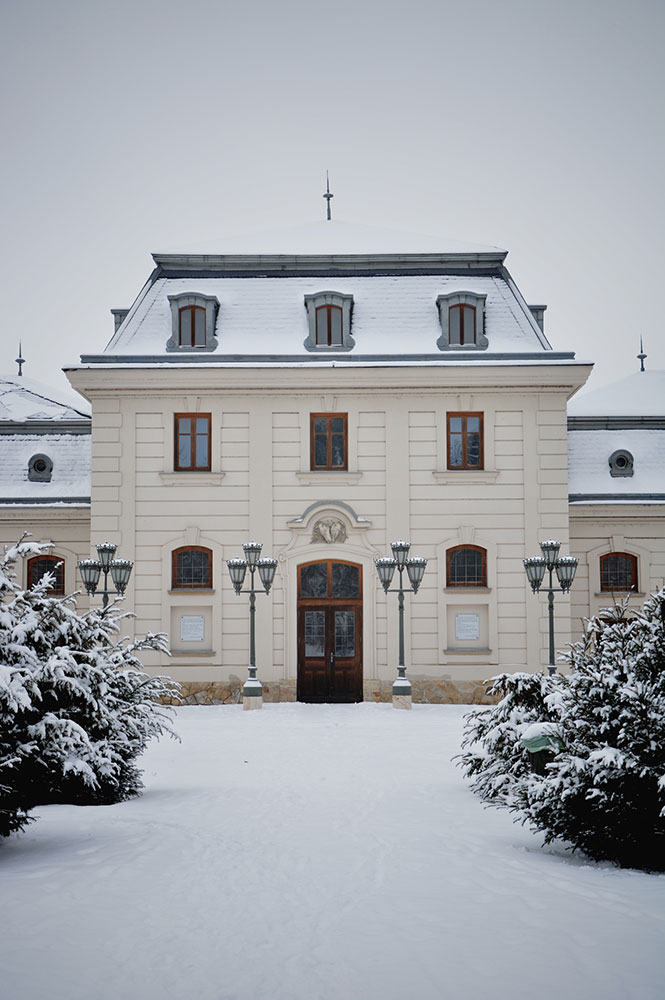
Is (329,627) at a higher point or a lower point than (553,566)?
lower

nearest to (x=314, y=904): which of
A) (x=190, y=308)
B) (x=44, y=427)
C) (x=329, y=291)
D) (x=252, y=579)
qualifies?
(x=252, y=579)

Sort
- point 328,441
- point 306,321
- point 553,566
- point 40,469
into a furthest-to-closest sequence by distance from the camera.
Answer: point 40,469, point 306,321, point 328,441, point 553,566

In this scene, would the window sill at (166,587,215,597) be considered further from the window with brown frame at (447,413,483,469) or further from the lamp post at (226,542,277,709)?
the window with brown frame at (447,413,483,469)

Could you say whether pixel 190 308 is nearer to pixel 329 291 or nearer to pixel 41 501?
pixel 329 291

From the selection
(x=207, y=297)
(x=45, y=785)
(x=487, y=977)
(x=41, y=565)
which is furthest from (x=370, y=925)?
(x=41, y=565)

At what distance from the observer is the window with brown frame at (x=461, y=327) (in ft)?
77.3

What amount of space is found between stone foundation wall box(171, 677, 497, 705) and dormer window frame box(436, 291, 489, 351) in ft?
25.6

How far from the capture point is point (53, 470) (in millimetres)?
26250

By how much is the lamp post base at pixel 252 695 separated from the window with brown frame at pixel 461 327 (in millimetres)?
9273

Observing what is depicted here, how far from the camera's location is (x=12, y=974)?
489 centimetres

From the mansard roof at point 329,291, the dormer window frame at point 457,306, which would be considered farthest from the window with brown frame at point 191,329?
the dormer window frame at point 457,306

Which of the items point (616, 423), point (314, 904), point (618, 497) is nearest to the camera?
point (314, 904)

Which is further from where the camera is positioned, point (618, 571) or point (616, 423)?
point (616, 423)

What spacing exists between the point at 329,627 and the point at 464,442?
5.40 metres
